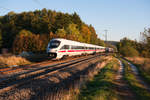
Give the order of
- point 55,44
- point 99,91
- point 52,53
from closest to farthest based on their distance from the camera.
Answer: point 99,91, point 52,53, point 55,44

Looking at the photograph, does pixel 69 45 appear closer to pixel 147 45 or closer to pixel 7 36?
pixel 147 45

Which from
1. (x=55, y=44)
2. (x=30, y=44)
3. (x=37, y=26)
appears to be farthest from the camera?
(x=37, y=26)

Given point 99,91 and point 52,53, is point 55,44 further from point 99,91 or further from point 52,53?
point 99,91

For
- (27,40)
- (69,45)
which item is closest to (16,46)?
(27,40)

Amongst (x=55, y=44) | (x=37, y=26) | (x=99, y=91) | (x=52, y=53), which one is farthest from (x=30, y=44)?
(x=99, y=91)

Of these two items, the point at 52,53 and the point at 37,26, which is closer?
the point at 52,53

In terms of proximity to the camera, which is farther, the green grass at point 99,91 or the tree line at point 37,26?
the tree line at point 37,26

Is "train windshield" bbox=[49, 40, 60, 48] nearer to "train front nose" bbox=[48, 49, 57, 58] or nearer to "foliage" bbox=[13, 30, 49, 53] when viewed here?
"train front nose" bbox=[48, 49, 57, 58]

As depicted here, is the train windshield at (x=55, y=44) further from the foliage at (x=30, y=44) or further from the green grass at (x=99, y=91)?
the foliage at (x=30, y=44)

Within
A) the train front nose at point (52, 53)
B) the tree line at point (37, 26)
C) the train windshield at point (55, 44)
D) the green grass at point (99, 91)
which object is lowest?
the green grass at point (99, 91)

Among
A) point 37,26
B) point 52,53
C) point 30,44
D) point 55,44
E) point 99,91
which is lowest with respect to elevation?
point 99,91

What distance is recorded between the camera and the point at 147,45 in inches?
619

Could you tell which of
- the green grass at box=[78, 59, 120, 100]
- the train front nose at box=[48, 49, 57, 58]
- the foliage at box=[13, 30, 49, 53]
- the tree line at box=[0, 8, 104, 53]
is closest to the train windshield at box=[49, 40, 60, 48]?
the train front nose at box=[48, 49, 57, 58]

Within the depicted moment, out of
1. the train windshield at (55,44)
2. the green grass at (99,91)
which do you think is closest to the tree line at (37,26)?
the train windshield at (55,44)
